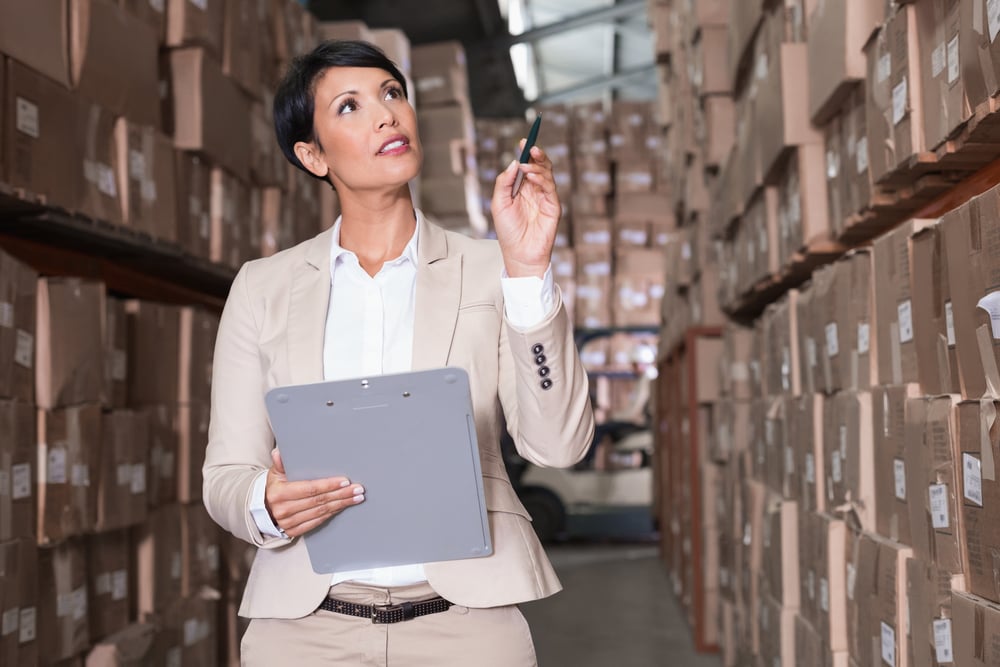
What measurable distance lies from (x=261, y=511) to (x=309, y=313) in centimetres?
31

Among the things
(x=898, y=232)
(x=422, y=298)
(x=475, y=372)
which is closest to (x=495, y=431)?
(x=475, y=372)

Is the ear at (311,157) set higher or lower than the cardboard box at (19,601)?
higher

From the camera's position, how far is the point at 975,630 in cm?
168

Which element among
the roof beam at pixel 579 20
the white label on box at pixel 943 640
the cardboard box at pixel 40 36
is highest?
the roof beam at pixel 579 20

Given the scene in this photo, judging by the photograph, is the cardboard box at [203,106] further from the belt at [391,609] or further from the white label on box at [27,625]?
the belt at [391,609]

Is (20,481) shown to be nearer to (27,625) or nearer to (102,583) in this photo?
(27,625)

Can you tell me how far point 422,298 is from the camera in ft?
5.44

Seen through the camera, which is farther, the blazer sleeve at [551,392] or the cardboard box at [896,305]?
the cardboard box at [896,305]

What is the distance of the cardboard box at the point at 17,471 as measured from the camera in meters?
2.69

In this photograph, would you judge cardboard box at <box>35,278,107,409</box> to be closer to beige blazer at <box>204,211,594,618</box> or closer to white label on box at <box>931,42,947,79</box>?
beige blazer at <box>204,211,594,618</box>

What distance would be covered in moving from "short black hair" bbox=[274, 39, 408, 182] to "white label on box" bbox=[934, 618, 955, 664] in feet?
4.07

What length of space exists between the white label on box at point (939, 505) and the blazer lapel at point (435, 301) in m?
0.86

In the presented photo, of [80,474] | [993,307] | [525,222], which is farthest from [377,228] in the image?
[80,474]

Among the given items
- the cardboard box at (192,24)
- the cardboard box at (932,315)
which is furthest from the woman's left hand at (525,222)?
the cardboard box at (192,24)
